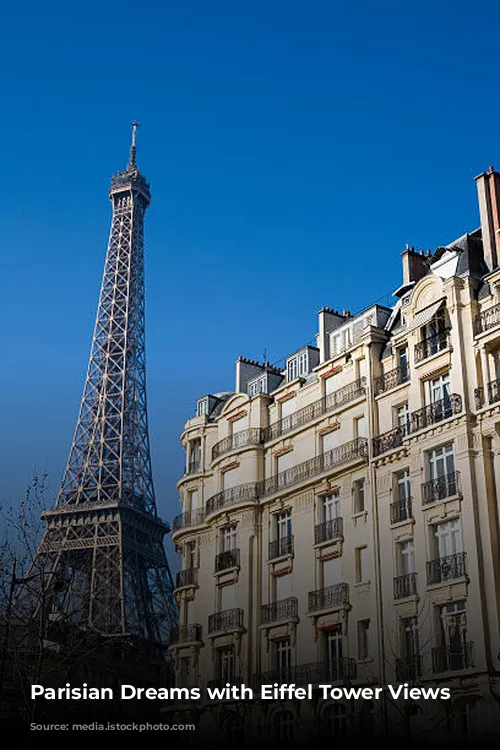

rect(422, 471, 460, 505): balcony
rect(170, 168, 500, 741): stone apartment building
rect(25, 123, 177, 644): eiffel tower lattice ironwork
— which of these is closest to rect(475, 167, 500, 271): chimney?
rect(170, 168, 500, 741): stone apartment building

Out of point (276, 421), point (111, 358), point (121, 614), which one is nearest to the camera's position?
point (276, 421)

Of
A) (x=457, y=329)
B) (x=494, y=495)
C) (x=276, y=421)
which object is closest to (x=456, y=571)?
(x=494, y=495)

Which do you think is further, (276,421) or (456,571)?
(276,421)

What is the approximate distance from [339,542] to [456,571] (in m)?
6.07

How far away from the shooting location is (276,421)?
40.2m

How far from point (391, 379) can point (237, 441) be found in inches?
343

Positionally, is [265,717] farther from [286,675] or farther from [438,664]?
[438,664]

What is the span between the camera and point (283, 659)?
35781 millimetres

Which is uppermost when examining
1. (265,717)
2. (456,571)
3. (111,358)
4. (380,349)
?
(111,358)

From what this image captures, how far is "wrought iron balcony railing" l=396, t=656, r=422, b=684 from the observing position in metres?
29.4

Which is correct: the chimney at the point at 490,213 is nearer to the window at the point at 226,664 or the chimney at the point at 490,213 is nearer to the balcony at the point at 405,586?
the balcony at the point at 405,586

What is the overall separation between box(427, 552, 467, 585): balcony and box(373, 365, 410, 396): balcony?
22.3 feet

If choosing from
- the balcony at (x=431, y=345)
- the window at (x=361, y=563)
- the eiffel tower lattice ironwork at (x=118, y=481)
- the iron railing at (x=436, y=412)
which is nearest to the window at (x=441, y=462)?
the iron railing at (x=436, y=412)

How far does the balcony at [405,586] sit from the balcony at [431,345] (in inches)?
280
